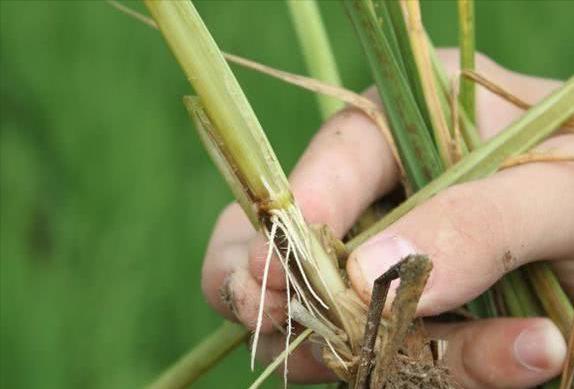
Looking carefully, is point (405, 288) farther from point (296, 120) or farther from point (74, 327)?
point (296, 120)

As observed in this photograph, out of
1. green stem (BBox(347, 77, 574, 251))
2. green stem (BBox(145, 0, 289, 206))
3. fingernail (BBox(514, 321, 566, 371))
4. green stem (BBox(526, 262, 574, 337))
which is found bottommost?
fingernail (BBox(514, 321, 566, 371))

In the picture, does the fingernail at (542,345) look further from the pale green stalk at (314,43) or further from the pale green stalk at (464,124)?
the pale green stalk at (314,43)

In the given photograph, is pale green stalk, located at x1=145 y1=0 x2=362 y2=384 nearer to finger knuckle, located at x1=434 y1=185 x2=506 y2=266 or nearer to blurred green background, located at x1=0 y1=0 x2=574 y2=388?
finger knuckle, located at x1=434 y1=185 x2=506 y2=266

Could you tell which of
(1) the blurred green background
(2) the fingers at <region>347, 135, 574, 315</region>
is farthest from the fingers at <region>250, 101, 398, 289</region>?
(1) the blurred green background

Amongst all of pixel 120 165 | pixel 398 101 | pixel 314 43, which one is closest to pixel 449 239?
pixel 398 101

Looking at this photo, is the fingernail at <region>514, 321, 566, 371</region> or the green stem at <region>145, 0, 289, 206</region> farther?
the fingernail at <region>514, 321, 566, 371</region>

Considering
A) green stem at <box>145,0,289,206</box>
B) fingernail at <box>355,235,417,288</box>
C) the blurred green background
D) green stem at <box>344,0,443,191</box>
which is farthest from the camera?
the blurred green background

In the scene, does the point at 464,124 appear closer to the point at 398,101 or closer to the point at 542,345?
the point at 398,101
